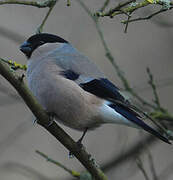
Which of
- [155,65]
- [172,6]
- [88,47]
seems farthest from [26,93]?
[155,65]

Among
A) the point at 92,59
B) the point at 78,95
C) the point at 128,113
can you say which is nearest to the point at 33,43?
the point at 78,95

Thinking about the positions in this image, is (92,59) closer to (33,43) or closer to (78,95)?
(33,43)

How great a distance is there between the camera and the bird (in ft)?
9.59

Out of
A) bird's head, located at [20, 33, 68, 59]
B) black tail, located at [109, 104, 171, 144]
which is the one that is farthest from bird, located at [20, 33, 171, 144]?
bird's head, located at [20, 33, 68, 59]

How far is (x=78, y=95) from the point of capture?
295 centimetres

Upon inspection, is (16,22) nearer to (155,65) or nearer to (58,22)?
(58,22)

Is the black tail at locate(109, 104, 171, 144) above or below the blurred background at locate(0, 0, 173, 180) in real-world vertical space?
above

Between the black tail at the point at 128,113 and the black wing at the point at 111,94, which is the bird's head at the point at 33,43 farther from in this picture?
the black tail at the point at 128,113

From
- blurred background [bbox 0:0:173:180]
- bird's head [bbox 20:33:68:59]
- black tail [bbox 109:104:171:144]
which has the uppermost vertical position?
bird's head [bbox 20:33:68:59]

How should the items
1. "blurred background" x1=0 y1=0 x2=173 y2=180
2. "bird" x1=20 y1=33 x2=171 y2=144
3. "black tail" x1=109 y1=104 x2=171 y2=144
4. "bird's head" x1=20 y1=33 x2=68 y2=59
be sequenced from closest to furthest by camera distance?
"black tail" x1=109 y1=104 x2=171 y2=144, "bird" x1=20 y1=33 x2=171 y2=144, "bird's head" x1=20 y1=33 x2=68 y2=59, "blurred background" x1=0 y1=0 x2=173 y2=180

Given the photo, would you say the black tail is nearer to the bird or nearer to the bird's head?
the bird

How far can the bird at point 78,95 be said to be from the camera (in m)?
2.92

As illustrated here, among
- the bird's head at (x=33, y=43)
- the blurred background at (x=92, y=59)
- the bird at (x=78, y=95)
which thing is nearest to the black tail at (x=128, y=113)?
the bird at (x=78, y=95)

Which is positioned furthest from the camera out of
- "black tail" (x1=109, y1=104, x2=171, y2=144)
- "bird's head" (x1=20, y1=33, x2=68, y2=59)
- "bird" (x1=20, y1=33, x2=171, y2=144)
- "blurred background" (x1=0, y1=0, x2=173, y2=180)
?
"blurred background" (x1=0, y1=0, x2=173, y2=180)
